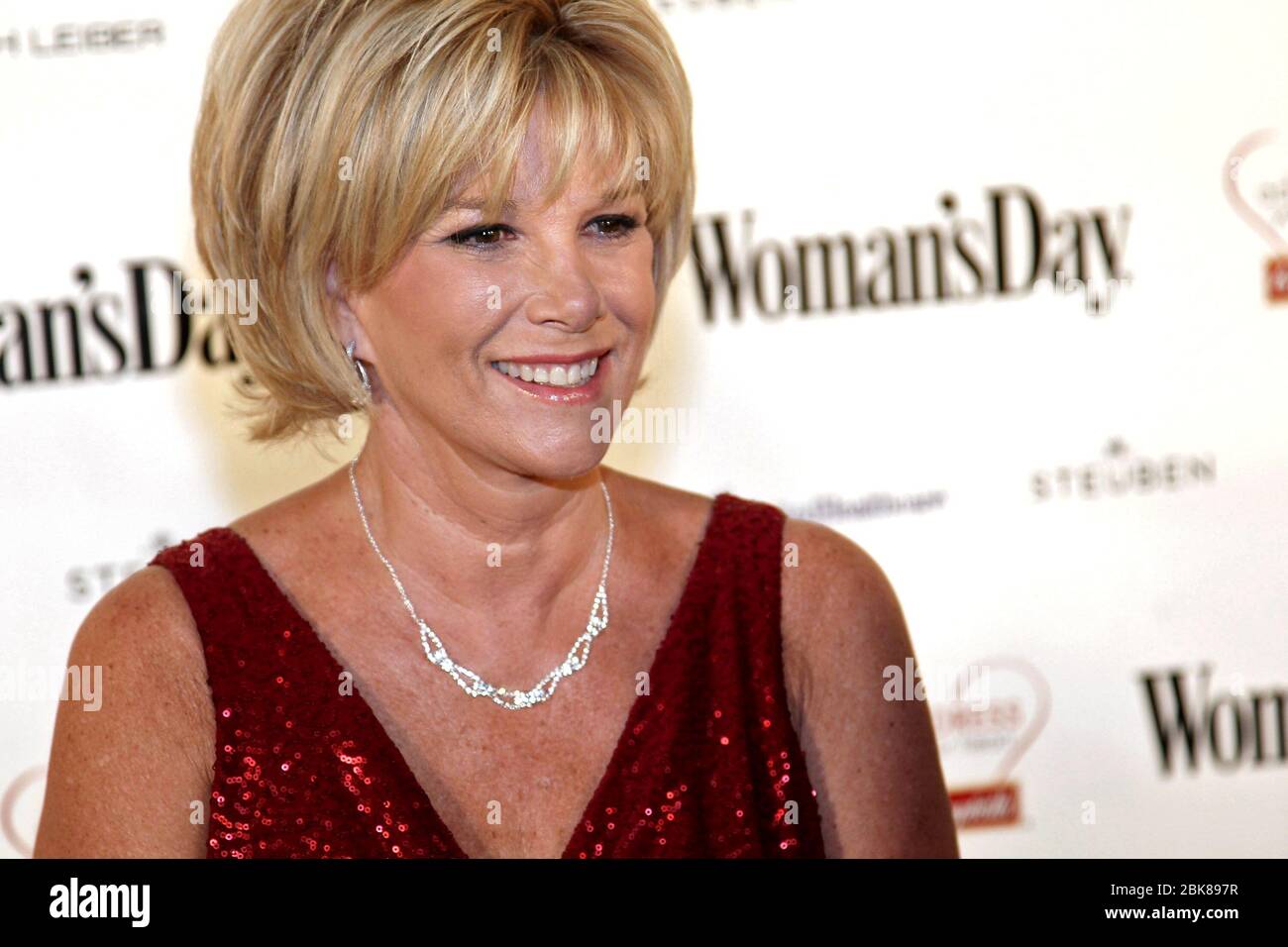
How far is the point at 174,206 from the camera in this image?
250 centimetres

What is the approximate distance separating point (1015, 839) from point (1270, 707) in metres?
0.52

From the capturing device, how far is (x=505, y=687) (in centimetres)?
172

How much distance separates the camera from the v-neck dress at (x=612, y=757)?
162 centimetres

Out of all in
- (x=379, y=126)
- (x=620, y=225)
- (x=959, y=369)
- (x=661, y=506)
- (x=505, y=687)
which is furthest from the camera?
(x=959, y=369)

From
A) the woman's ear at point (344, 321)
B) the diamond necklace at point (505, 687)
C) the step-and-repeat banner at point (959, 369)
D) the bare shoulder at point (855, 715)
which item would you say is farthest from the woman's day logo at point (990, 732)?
the woman's ear at point (344, 321)

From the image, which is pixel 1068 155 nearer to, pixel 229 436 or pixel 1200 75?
pixel 1200 75

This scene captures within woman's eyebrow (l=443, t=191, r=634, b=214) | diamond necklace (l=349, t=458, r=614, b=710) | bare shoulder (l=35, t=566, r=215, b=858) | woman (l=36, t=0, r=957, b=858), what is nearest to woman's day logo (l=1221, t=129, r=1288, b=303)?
woman (l=36, t=0, r=957, b=858)

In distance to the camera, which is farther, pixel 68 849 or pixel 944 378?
pixel 944 378

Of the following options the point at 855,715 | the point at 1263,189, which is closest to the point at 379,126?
the point at 855,715

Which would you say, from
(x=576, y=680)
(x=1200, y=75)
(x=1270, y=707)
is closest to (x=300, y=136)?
(x=576, y=680)

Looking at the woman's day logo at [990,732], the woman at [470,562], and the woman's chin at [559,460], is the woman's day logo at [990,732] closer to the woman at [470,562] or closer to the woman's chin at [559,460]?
the woman at [470,562]

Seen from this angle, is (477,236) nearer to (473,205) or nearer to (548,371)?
(473,205)

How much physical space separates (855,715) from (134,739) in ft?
2.50

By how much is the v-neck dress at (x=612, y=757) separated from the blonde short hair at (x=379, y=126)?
28 cm
